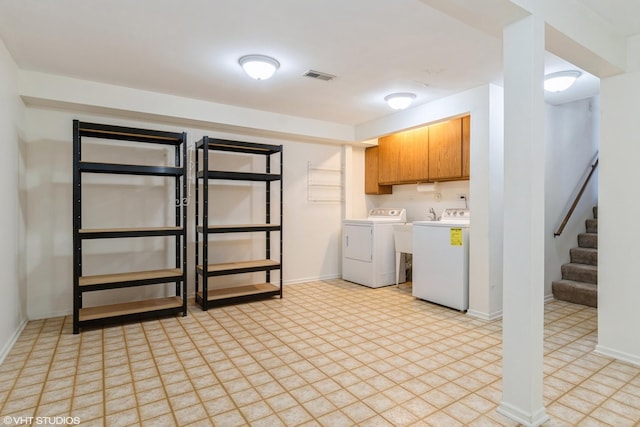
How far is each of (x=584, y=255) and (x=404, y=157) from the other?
2614mm

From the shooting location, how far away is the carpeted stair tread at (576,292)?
3945 millimetres

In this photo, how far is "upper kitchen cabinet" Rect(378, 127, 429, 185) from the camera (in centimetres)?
471

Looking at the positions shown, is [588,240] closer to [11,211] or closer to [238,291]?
[238,291]

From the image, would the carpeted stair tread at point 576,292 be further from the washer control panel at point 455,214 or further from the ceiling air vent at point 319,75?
the ceiling air vent at point 319,75

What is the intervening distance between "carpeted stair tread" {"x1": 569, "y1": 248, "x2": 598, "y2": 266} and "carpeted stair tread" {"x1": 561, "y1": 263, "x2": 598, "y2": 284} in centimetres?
8

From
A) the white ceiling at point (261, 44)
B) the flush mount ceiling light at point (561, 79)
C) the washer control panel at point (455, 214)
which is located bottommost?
the washer control panel at point (455, 214)

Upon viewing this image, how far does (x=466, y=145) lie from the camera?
411 centimetres

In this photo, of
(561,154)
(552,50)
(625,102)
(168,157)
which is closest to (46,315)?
(168,157)

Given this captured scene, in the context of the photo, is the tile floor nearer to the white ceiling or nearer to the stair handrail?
the stair handrail

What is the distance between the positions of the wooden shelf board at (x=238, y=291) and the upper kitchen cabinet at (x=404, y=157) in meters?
2.38

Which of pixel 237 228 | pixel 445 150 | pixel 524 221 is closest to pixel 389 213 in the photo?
pixel 445 150

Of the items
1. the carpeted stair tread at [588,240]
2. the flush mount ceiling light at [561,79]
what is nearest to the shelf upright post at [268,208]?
the flush mount ceiling light at [561,79]

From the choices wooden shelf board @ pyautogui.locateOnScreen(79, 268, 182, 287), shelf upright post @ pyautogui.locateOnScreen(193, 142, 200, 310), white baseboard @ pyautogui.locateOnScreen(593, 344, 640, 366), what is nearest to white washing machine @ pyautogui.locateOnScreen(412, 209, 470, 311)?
white baseboard @ pyautogui.locateOnScreen(593, 344, 640, 366)

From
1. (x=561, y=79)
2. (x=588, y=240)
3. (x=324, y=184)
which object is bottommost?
(x=588, y=240)
